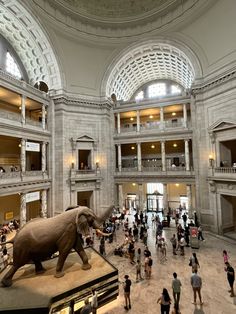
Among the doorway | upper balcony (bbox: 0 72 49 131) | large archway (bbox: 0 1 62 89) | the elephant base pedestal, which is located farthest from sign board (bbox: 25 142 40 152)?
the elephant base pedestal

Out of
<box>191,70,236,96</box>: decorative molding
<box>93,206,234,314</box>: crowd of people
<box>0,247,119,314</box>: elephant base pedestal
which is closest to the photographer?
<box>0,247,119,314</box>: elephant base pedestal

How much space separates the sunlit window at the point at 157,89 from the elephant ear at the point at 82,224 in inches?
1033

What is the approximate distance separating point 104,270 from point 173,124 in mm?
17723

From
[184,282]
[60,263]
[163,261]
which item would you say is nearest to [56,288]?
[60,263]

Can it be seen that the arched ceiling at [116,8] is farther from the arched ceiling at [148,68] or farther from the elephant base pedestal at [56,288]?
the elephant base pedestal at [56,288]

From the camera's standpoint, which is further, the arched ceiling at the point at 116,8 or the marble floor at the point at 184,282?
the arched ceiling at the point at 116,8

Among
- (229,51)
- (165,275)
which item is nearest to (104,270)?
(165,275)

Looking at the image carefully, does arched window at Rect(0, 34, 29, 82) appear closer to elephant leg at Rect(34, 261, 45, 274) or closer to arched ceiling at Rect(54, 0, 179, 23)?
arched ceiling at Rect(54, 0, 179, 23)

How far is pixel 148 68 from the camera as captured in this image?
27359 millimetres

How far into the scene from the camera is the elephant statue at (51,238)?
6797mm

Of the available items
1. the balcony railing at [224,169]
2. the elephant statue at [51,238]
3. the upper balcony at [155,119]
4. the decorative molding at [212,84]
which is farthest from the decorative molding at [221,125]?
the elephant statue at [51,238]

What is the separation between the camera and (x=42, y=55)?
797 inches

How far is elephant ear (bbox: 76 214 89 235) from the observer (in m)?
7.22

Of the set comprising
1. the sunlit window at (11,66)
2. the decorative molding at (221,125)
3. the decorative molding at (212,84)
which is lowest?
the decorative molding at (221,125)
